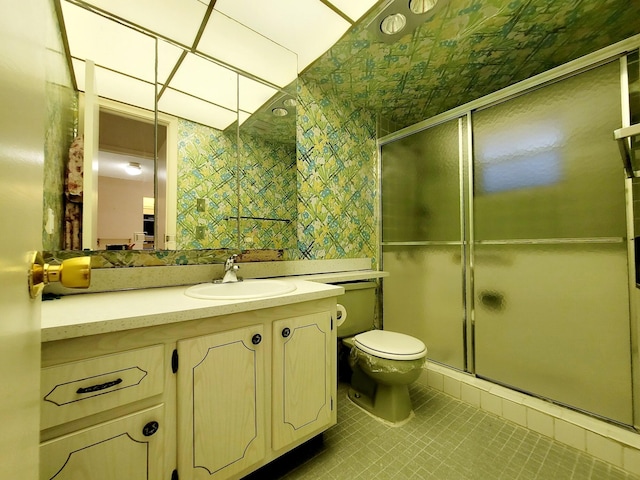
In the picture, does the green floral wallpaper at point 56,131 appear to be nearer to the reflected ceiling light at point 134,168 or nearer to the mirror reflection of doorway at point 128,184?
the mirror reflection of doorway at point 128,184

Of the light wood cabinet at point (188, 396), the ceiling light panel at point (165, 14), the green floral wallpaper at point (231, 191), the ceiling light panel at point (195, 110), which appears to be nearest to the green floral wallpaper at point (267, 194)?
the green floral wallpaper at point (231, 191)

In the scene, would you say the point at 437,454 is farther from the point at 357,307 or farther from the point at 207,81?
the point at 207,81

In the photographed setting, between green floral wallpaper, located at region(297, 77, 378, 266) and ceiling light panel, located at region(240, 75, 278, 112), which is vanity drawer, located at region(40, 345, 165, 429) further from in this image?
ceiling light panel, located at region(240, 75, 278, 112)

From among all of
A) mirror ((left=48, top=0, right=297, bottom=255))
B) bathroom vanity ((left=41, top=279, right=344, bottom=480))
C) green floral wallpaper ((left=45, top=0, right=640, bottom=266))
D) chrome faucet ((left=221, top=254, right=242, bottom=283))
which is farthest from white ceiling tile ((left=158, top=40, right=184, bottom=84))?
bathroom vanity ((left=41, top=279, right=344, bottom=480))

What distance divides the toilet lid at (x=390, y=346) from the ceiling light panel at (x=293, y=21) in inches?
70.4

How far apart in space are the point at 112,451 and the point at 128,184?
103 cm

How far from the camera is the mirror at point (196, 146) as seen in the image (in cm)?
120

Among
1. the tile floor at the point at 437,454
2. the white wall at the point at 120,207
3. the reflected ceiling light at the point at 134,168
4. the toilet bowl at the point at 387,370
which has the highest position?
the reflected ceiling light at the point at 134,168

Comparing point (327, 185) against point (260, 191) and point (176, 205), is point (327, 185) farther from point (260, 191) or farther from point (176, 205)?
point (176, 205)

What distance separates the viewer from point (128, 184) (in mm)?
1223

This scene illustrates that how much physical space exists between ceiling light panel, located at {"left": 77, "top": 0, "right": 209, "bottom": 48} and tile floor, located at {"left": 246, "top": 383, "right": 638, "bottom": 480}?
2134mm

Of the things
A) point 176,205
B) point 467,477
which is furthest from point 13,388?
point 467,477

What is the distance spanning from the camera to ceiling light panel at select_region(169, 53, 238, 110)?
1383 mm

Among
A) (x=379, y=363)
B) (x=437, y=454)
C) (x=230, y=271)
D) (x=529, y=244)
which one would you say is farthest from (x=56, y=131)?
(x=529, y=244)
